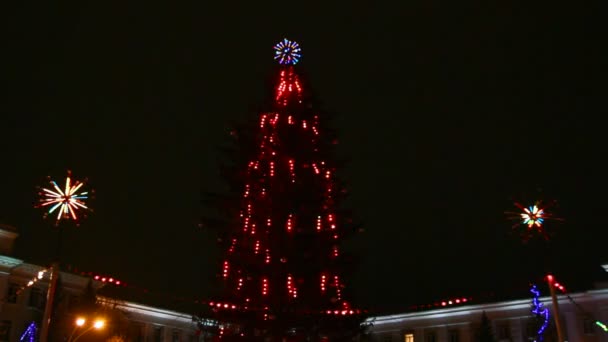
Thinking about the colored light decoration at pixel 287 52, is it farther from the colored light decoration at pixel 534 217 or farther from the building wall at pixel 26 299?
the building wall at pixel 26 299

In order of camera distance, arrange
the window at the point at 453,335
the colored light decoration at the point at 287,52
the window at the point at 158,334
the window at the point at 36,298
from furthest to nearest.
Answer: the window at the point at 158,334 → the window at the point at 453,335 → the window at the point at 36,298 → the colored light decoration at the point at 287,52

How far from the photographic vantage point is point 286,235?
78.1 ft

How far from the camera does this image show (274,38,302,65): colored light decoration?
94.6 ft

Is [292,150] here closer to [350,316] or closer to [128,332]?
[350,316]

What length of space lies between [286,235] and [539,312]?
37.0m

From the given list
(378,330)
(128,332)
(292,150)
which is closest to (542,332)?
(378,330)

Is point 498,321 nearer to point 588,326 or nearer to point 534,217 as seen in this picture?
point 588,326

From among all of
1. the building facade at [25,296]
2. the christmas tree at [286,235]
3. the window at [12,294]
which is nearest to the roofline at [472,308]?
the building facade at [25,296]

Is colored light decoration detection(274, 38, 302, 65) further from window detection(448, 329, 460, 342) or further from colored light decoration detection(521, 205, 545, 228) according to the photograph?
window detection(448, 329, 460, 342)

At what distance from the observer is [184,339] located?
6606cm

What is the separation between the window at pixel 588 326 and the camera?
5445 centimetres

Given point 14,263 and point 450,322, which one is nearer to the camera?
point 14,263

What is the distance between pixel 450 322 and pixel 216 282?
143ft

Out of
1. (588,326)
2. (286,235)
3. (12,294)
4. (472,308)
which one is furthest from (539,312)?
(12,294)
